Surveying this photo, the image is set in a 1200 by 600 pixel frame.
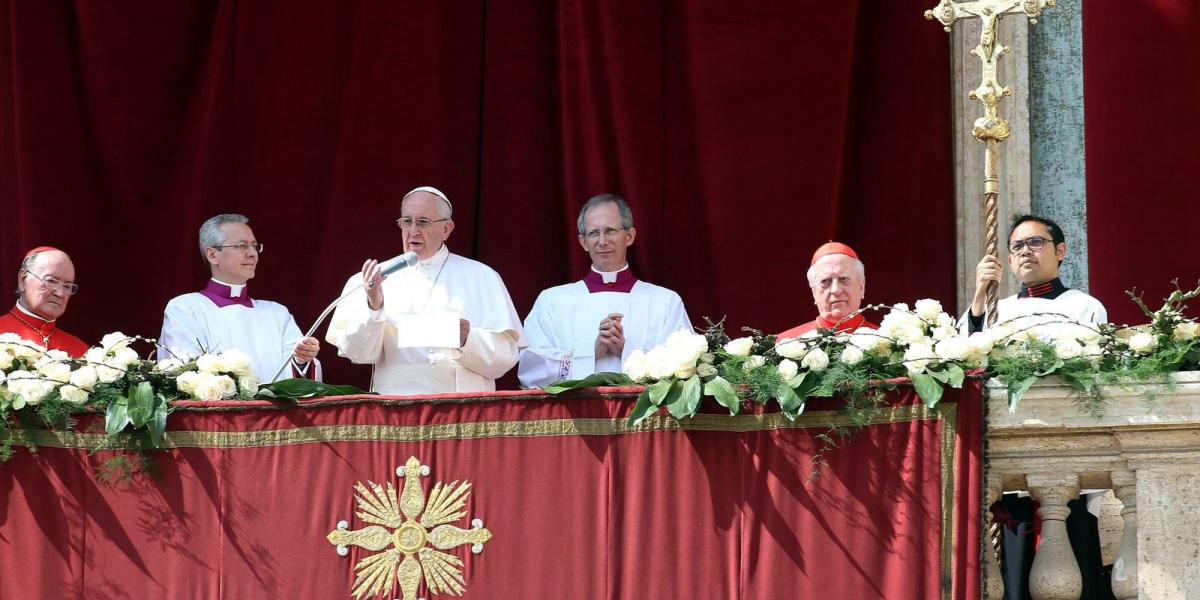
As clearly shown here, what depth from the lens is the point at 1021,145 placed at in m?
7.77

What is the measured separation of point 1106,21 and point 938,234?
1.16 meters

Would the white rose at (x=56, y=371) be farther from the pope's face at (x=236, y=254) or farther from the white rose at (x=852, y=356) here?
the white rose at (x=852, y=356)

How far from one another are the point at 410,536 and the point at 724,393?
3.45ft

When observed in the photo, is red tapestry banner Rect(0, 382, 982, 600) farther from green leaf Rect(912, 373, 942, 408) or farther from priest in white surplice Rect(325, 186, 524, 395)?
priest in white surplice Rect(325, 186, 524, 395)

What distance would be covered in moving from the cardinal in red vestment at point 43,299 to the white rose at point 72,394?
143 centimetres

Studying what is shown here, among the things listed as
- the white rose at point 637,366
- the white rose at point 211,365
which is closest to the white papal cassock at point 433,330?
the white rose at point 211,365

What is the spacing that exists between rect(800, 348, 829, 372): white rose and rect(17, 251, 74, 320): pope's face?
3.22 meters

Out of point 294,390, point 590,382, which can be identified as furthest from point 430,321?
point 590,382

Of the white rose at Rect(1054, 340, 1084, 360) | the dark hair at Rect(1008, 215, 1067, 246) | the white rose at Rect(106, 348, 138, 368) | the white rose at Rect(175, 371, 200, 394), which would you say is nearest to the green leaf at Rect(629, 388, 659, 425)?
the white rose at Rect(1054, 340, 1084, 360)

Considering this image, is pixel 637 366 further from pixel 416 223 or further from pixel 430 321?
pixel 416 223

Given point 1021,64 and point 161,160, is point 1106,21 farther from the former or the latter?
point 161,160

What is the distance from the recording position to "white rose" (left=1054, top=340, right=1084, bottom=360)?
5.07m

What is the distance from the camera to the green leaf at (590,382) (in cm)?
532

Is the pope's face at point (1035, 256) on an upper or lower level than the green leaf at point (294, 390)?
upper
